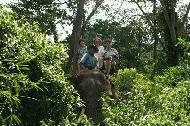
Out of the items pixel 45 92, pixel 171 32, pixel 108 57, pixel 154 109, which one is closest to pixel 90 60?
pixel 108 57

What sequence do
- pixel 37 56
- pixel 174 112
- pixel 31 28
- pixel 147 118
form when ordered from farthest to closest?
pixel 31 28, pixel 37 56, pixel 174 112, pixel 147 118

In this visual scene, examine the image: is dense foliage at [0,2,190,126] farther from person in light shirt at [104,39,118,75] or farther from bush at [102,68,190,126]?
person in light shirt at [104,39,118,75]

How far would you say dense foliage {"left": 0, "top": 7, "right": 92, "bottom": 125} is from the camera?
6.34 m

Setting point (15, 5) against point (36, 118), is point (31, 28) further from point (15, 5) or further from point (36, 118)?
point (15, 5)

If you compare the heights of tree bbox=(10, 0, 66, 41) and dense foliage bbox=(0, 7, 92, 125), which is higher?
tree bbox=(10, 0, 66, 41)

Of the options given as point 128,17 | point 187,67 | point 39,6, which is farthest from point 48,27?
point 187,67

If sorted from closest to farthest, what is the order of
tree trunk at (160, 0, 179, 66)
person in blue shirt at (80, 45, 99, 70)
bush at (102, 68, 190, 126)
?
bush at (102, 68, 190, 126) → person in blue shirt at (80, 45, 99, 70) → tree trunk at (160, 0, 179, 66)

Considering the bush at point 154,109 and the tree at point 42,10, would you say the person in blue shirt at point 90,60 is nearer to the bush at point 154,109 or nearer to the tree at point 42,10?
the bush at point 154,109

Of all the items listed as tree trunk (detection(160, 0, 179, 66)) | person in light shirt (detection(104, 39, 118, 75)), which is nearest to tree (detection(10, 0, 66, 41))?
tree trunk (detection(160, 0, 179, 66))

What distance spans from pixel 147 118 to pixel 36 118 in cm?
241

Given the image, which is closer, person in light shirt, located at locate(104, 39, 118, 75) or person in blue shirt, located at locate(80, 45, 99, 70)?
person in blue shirt, located at locate(80, 45, 99, 70)

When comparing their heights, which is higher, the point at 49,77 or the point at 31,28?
the point at 31,28

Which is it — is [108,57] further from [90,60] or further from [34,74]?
[34,74]

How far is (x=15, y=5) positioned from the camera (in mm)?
33438
